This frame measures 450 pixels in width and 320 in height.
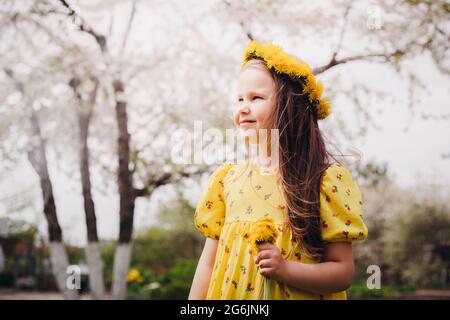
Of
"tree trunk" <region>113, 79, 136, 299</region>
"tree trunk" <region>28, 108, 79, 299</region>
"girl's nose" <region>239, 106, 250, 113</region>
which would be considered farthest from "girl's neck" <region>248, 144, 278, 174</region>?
"tree trunk" <region>28, 108, 79, 299</region>

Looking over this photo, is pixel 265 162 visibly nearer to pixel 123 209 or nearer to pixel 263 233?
pixel 263 233

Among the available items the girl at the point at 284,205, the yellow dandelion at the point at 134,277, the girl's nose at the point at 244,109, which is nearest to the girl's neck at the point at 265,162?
the girl at the point at 284,205

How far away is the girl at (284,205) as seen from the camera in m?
0.99

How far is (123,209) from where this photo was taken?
4152 millimetres

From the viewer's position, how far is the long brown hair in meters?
1.01

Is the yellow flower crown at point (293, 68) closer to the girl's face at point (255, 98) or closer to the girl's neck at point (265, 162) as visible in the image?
the girl's face at point (255, 98)

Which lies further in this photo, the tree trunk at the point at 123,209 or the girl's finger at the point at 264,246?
the tree trunk at the point at 123,209

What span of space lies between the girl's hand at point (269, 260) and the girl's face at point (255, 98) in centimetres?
33

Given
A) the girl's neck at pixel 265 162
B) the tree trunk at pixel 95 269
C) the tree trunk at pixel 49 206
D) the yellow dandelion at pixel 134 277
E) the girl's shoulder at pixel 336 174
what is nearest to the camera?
the girl's shoulder at pixel 336 174

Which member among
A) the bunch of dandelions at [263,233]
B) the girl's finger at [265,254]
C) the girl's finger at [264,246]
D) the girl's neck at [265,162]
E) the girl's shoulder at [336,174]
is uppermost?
the girl's neck at [265,162]

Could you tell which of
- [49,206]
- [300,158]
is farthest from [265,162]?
[49,206]
